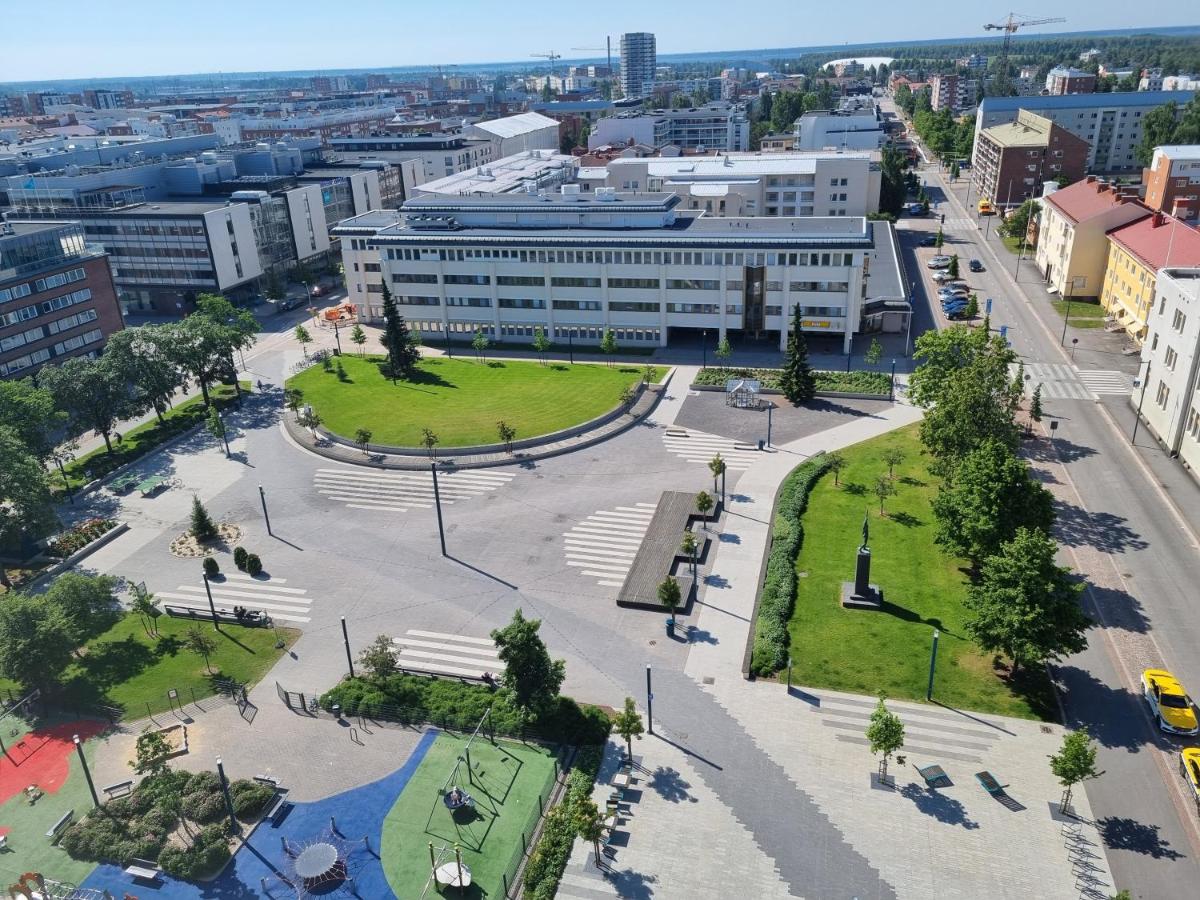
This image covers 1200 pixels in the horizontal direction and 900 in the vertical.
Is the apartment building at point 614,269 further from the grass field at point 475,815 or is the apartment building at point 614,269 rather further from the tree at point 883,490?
the grass field at point 475,815

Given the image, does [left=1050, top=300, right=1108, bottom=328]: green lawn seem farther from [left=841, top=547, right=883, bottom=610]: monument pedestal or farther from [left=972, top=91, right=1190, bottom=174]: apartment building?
[left=972, top=91, right=1190, bottom=174]: apartment building

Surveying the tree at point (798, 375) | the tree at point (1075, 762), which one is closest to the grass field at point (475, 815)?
the tree at point (1075, 762)

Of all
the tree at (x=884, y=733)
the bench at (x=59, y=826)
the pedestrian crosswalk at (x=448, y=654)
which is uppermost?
the tree at (x=884, y=733)

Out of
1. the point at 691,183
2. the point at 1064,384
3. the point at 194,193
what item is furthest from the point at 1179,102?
the point at 194,193

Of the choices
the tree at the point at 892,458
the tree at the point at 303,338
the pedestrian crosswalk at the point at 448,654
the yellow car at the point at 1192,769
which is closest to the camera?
the yellow car at the point at 1192,769

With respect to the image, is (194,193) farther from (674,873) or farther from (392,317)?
(674,873)

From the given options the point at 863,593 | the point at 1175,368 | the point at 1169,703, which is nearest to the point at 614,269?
the point at 1175,368
